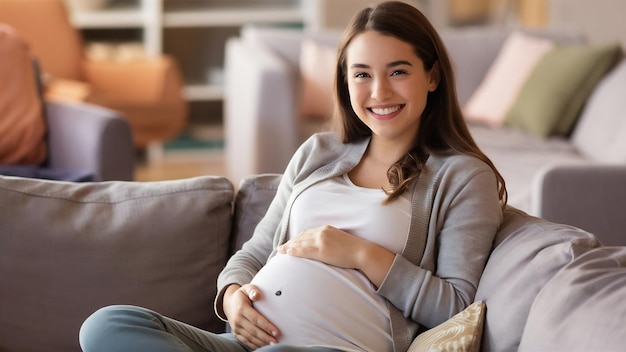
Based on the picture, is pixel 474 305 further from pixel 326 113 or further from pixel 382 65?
pixel 326 113

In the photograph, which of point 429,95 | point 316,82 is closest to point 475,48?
point 316,82

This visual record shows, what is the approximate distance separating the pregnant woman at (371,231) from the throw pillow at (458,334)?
0.16 ft

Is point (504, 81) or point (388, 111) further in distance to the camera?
point (504, 81)

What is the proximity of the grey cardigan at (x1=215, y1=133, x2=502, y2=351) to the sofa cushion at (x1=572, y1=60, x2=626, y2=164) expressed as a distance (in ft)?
5.43

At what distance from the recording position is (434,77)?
1812 mm

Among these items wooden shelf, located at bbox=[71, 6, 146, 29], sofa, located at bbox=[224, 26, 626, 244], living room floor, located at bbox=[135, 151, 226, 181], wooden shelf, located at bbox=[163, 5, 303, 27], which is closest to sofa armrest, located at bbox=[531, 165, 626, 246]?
sofa, located at bbox=[224, 26, 626, 244]

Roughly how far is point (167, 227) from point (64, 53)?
9.47 feet

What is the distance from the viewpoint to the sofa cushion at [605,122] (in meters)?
3.34

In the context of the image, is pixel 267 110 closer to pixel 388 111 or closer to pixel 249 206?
pixel 249 206

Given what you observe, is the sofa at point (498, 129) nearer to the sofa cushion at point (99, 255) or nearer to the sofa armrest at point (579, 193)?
the sofa armrest at point (579, 193)

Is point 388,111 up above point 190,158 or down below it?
above

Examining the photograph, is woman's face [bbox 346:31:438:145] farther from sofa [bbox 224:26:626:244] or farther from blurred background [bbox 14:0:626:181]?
blurred background [bbox 14:0:626:181]

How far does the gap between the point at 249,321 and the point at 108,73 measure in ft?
10.7

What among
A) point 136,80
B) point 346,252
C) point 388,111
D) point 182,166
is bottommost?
point 182,166
